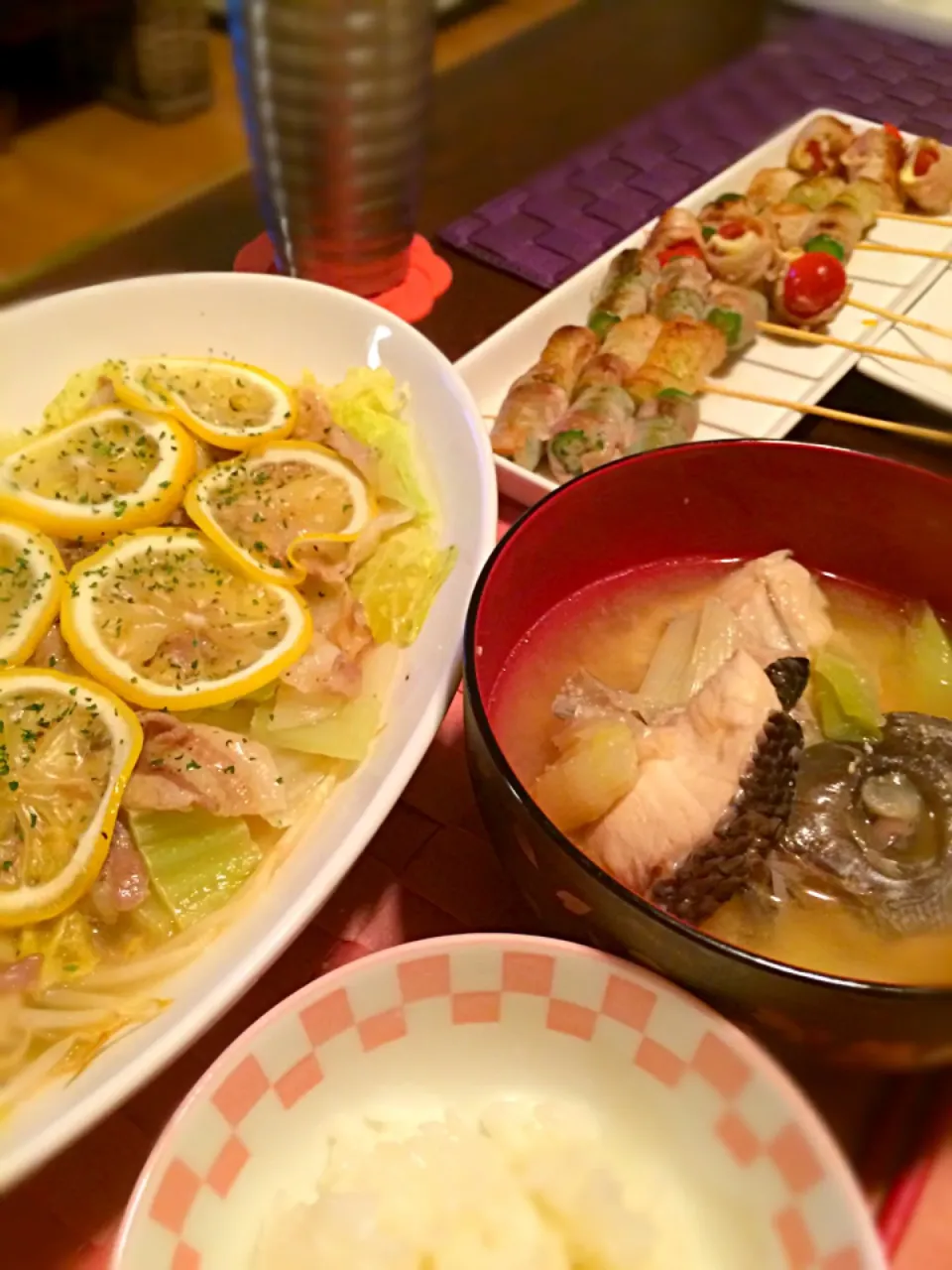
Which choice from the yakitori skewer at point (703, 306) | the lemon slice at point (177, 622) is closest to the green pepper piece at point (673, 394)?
the yakitori skewer at point (703, 306)

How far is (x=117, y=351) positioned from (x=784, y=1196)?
1.54 meters

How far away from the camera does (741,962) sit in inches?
31.5

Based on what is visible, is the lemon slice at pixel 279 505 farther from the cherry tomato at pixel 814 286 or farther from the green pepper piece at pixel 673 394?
the cherry tomato at pixel 814 286

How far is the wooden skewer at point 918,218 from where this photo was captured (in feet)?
7.68

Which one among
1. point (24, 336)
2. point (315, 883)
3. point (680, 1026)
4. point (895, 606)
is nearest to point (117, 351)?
point (24, 336)

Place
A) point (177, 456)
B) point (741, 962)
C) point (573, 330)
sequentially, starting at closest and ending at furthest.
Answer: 1. point (741, 962)
2. point (177, 456)
3. point (573, 330)

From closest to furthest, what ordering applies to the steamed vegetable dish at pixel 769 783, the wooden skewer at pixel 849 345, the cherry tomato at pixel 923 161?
the steamed vegetable dish at pixel 769 783, the wooden skewer at pixel 849 345, the cherry tomato at pixel 923 161

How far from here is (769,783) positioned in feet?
3.37

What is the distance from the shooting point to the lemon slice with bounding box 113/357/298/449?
5.20ft

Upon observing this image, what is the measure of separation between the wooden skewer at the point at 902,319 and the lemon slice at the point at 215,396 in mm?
1211

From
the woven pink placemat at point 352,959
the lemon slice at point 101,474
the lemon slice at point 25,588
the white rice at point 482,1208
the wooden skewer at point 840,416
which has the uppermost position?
the lemon slice at point 101,474

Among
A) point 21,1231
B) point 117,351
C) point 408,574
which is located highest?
point 117,351

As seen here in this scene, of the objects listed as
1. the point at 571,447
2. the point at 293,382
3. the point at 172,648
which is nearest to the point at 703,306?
the point at 571,447

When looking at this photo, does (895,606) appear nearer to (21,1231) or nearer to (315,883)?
(315,883)
